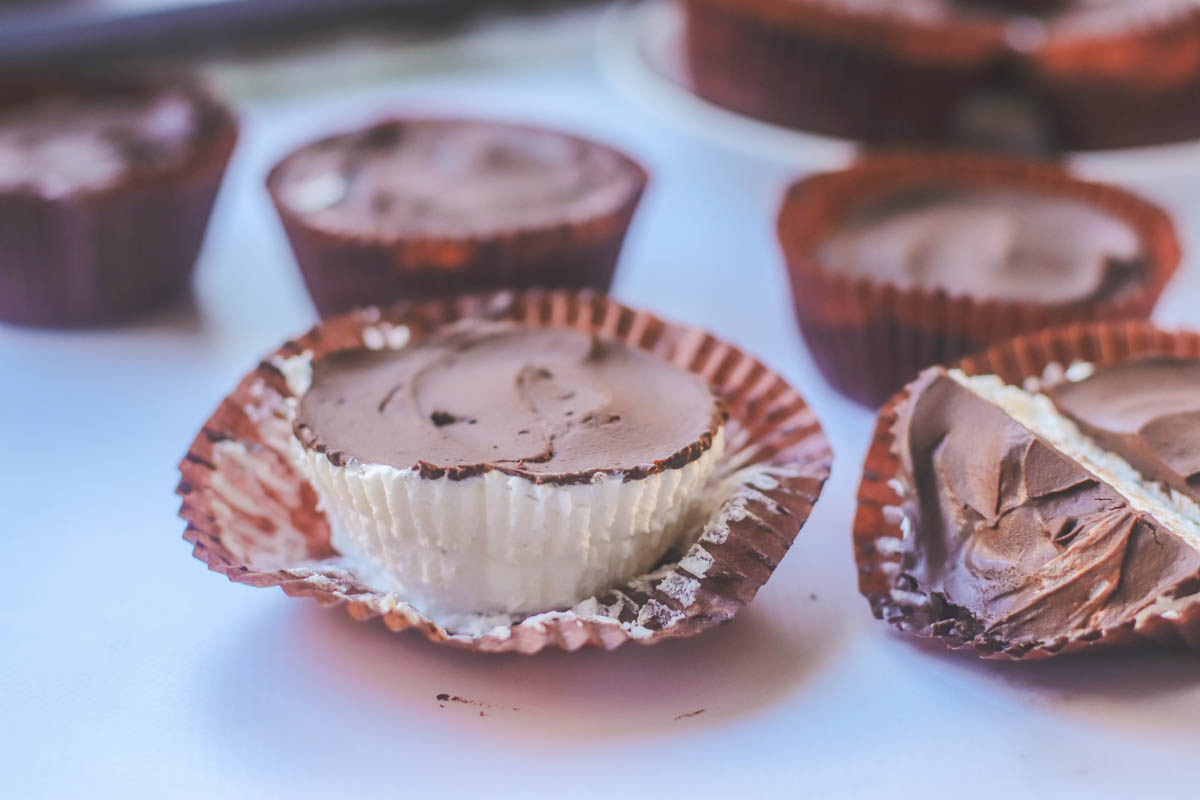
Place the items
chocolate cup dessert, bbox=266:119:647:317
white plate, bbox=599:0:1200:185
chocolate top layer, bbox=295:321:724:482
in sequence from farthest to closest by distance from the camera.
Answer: white plate, bbox=599:0:1200:185 → chocolate cup dessert, bbox=266:119:647:317 → chocolate top layer, bbox=295:321:724:482

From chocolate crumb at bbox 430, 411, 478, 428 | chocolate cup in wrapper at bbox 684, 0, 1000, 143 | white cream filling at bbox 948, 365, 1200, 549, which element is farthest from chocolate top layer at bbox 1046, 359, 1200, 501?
chocolate cup in wrapper at bbox 684, 0, 1000, 143

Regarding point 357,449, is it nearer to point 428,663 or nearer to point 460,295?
point 428,663

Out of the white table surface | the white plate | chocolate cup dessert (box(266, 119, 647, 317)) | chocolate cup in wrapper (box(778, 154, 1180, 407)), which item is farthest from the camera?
the white plate

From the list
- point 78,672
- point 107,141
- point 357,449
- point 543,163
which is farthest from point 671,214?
point 78,672

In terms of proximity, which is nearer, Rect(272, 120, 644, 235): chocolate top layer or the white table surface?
the white table surface

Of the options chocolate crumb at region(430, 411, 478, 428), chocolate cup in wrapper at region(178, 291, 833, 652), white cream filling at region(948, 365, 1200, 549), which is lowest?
chocolate cup in wrapper at region(178, 291, 833, 652)

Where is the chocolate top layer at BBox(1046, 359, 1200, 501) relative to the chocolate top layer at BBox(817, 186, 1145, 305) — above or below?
above

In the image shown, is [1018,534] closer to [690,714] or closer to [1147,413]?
[1147,413]

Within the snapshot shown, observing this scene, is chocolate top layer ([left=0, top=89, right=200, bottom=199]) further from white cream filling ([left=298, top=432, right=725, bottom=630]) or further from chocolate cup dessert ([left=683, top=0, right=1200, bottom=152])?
chocolate cup dessert ([left=683, top=0, right=1200, bottom=152])
